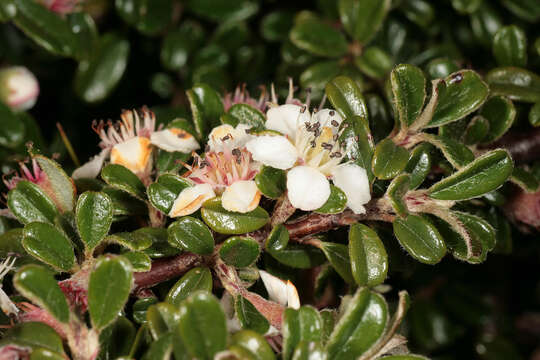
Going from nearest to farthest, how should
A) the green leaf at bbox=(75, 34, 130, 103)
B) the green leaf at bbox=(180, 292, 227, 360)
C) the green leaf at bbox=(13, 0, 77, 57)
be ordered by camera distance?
the green leaf at bbox=(180, 292, 227, 360), the green leaf at bbox=(13, 0, 77, 57), the green leaf at bbox=(75, 34, 130, 103)

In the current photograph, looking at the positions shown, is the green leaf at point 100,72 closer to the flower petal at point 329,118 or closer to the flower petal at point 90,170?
the flower petal at point 90,170

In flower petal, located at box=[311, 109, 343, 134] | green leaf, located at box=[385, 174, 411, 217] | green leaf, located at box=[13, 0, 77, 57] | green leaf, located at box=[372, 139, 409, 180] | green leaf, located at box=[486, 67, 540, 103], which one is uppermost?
green leaf, located at box=[13, 0, 77, 57]

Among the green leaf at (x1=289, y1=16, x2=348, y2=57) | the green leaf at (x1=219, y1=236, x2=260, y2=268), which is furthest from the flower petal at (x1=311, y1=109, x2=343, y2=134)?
the green leaf at (x1=289, y1=16, x2=348, y2=57)

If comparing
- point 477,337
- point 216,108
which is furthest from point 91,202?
point 477,337

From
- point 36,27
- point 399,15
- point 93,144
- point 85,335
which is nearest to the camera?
point 85,335

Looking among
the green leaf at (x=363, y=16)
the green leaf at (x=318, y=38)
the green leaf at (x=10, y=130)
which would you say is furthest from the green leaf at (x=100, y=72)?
the green leaf at (x=363, y=16)

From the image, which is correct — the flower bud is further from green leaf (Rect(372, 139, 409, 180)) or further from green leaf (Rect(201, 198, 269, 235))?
green leaf (Rect(372, 139, 409, 180))

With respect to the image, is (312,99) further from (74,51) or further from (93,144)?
(93,144)
